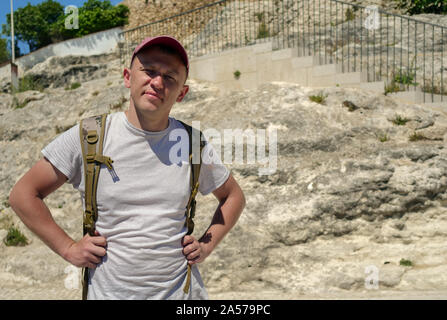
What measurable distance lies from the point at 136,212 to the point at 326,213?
17.4ft

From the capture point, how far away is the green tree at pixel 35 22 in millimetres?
29922

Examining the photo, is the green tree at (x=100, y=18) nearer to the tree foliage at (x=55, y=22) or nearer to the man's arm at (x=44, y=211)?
the tree foliage at (x=55, y=22)

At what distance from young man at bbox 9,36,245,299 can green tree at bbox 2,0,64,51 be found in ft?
102

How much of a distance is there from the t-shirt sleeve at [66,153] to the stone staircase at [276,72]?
7.95 meters

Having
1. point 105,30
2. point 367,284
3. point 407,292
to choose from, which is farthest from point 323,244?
point 105,30

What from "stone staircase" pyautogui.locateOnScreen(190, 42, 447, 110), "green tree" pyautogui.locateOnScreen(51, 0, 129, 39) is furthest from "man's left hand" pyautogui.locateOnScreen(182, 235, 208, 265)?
"green tree" pyautogui.locateOnScreen(51, 0, 129, 39)

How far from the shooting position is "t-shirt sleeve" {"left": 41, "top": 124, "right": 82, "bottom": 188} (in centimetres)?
173

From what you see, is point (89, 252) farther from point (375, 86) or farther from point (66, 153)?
point (375, 86)

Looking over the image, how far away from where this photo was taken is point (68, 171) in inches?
69.1

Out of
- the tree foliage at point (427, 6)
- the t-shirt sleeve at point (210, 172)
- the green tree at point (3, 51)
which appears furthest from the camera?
the green tree at point (3, 51)

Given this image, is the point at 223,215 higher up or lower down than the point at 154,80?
lower down

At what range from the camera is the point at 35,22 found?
3003 cm

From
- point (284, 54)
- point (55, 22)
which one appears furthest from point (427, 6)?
point (55, 22)

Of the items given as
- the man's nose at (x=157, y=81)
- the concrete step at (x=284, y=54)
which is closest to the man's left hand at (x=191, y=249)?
the man's nose at (x=157, y=81)
